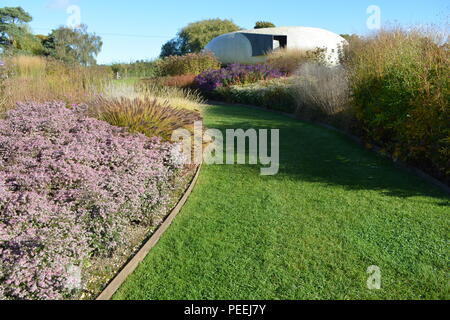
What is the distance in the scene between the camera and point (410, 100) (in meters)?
6.10

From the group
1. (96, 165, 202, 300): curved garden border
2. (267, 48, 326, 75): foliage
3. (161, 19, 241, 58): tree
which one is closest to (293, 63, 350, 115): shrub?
(267, 48, 326, 75): foliage

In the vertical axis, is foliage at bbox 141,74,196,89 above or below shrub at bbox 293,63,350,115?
above

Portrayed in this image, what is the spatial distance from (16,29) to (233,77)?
23739mm

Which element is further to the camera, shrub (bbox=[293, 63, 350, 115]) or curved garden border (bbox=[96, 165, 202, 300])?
shrub (bbox=[293, 63, 350, 115])

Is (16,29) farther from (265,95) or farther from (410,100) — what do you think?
(410,100)

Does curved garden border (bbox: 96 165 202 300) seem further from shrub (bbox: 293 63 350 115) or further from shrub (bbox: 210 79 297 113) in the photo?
shrub (bbox: 210 79 297 113)

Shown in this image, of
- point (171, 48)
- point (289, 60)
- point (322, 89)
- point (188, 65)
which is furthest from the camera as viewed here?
point (171, 48)

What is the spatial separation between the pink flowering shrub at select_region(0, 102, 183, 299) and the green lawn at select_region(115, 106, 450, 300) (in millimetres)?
512

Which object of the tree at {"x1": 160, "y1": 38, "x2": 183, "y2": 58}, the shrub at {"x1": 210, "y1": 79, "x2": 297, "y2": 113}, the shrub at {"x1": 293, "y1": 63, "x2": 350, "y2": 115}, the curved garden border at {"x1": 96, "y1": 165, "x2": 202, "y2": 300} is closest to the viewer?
the curved garden border at {"x1": 96, "y1": 165, "x2": 202, "y2": 300}

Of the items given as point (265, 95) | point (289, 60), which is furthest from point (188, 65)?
point (265, 95)

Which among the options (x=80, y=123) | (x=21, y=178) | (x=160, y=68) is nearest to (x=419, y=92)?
(x=80, y=123)

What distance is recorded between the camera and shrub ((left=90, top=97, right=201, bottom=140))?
6293mm

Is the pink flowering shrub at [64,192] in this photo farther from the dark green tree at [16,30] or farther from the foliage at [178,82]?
the dark green tree at [16,30]

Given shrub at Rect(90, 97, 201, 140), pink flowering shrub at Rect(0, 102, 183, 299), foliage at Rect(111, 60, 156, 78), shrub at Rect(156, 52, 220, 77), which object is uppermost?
foliage at Rect(111, 60, 156, 78)
